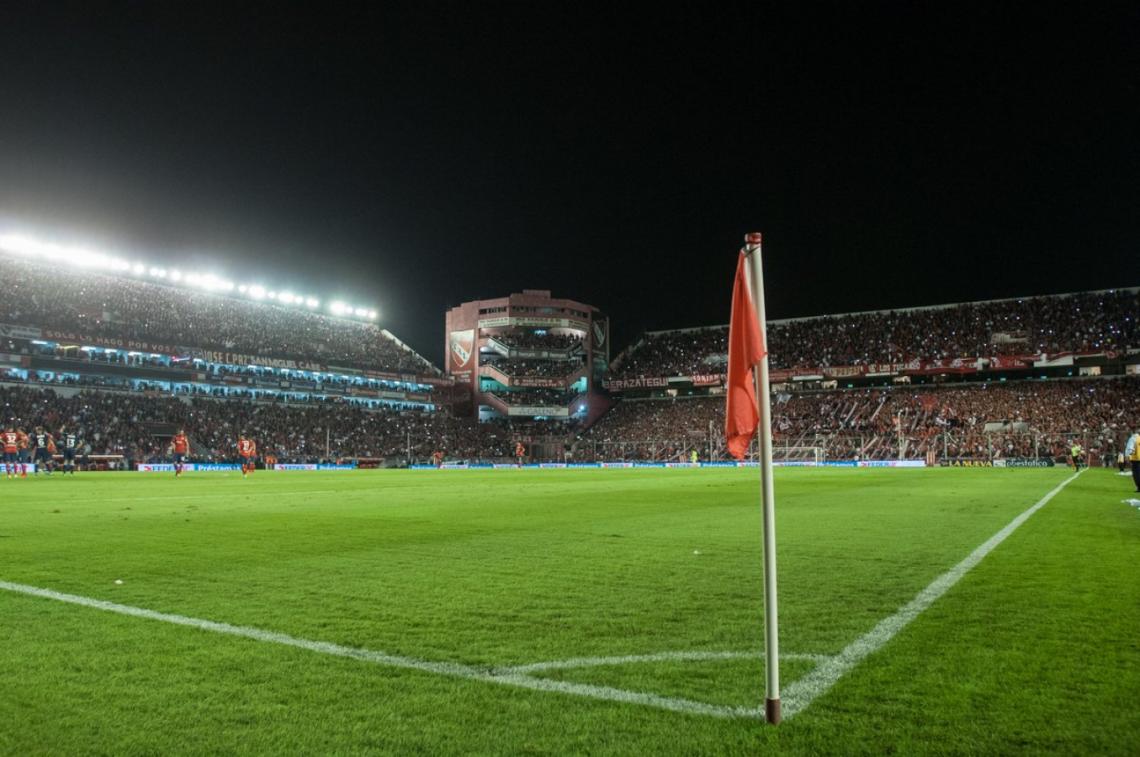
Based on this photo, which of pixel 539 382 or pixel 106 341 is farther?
pixel 539 382

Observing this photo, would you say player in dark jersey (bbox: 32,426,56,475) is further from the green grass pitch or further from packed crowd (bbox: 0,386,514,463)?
the green grass pitch

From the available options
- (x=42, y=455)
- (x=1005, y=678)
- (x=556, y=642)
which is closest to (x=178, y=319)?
(x=42, y=455)

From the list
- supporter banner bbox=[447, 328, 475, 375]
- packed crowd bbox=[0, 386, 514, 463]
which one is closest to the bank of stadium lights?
packed crowd bbox=[0, 386, 514, 463]

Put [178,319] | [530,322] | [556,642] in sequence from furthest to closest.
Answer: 1. [530,322]
2. [178,319]
3. [556,642]

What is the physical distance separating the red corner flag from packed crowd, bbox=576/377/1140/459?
57.9m

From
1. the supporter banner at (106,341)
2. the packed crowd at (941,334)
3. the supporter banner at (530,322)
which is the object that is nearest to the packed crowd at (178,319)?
the supporter banner at (106,341)

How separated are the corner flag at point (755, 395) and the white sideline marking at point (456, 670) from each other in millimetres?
341

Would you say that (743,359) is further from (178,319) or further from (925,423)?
(178,319)

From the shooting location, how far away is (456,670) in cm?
427

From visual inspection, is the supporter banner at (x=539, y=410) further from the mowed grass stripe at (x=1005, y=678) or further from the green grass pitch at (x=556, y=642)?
the mowed grass stripe at (x=1005, y=678)

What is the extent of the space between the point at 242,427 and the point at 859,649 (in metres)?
61.8

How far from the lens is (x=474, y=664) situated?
438 centimetres

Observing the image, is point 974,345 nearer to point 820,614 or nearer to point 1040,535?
point 1040,535

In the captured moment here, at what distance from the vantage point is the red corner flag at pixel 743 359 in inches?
147
